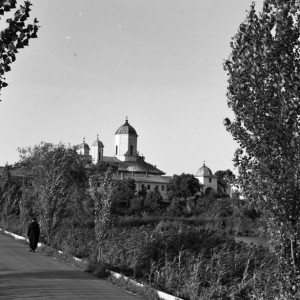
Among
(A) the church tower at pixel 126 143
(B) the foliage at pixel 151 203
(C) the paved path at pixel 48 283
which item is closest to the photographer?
(C) the paved path at pixel 48 283

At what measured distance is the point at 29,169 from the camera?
204 ft

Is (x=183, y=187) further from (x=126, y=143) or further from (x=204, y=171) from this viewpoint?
(x=126, y=143)

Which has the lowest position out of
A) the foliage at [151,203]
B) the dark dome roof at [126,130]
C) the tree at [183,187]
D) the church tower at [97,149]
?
the foliage at [151,203]

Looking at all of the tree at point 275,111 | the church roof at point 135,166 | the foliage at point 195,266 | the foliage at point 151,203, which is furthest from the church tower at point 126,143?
the tree at point 275,111

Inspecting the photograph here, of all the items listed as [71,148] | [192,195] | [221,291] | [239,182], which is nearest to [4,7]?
[239,182]

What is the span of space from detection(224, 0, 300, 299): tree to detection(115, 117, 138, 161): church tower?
130 meters

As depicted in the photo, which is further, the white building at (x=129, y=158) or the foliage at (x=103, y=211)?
the white building at (x=129, y=158)

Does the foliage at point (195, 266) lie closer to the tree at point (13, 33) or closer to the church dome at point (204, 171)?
the tree at point (13, 33)

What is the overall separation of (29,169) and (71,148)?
20.3ft

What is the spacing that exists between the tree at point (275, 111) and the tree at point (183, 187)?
326 ft

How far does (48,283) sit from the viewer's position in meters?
14.0

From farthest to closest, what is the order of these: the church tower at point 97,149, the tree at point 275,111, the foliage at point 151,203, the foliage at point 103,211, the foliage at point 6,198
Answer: the church tower at point 97,149 < the foliage at point 151,203 < the foliage at point 6,198 < the foliage at point 103,211 < the tree at point 275,111

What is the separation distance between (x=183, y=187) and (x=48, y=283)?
94453 mm

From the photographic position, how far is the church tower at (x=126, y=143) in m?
140
